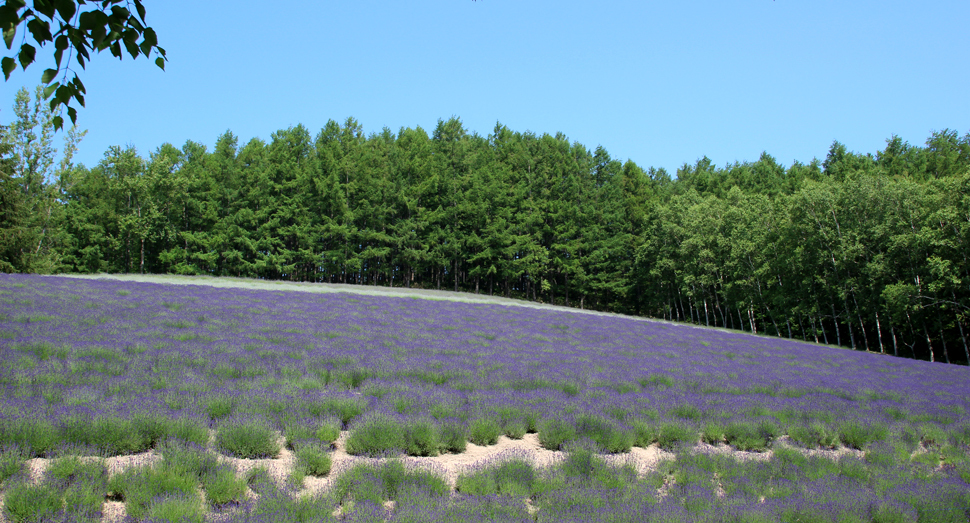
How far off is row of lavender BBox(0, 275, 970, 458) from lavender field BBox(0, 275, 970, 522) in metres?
0.06

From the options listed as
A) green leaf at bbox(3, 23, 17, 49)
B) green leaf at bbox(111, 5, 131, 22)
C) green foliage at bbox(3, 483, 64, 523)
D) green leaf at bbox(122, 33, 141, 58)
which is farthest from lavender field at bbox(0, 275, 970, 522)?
green leaf at bbox(111, 5, 131, 22)

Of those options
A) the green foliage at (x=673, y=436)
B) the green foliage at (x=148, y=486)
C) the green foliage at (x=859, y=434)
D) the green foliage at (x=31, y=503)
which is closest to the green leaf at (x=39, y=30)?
the green foliage at (x=31, y=503)

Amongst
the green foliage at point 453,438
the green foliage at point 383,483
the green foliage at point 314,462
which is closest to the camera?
the green foliage at point 383,483

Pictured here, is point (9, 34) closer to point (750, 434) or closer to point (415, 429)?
point (415, 429)

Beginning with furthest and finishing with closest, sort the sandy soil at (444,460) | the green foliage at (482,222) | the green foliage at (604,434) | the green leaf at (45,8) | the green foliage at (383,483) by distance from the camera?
the green foliage at (482,222) < the green foliage at (604,434) < the sandy soil at (444,460) < the green foliage at (383,483) < the green leaf at (45,8)

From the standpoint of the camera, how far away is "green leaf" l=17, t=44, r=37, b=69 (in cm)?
296

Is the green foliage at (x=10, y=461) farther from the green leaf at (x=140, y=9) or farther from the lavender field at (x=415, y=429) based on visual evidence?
the green leaf at (x=140, y=9)

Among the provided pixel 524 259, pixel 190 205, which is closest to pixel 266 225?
pixel 190 205

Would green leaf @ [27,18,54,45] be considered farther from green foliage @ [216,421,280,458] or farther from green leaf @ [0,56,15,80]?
green foliage @ [216,421,280,458]

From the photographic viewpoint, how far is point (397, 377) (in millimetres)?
9727

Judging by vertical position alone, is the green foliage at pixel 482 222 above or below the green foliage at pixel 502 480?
above

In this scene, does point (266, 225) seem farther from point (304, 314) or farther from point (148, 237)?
point (304, 314)

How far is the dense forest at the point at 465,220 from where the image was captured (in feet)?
143

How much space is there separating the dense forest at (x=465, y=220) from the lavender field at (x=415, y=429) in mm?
34124
